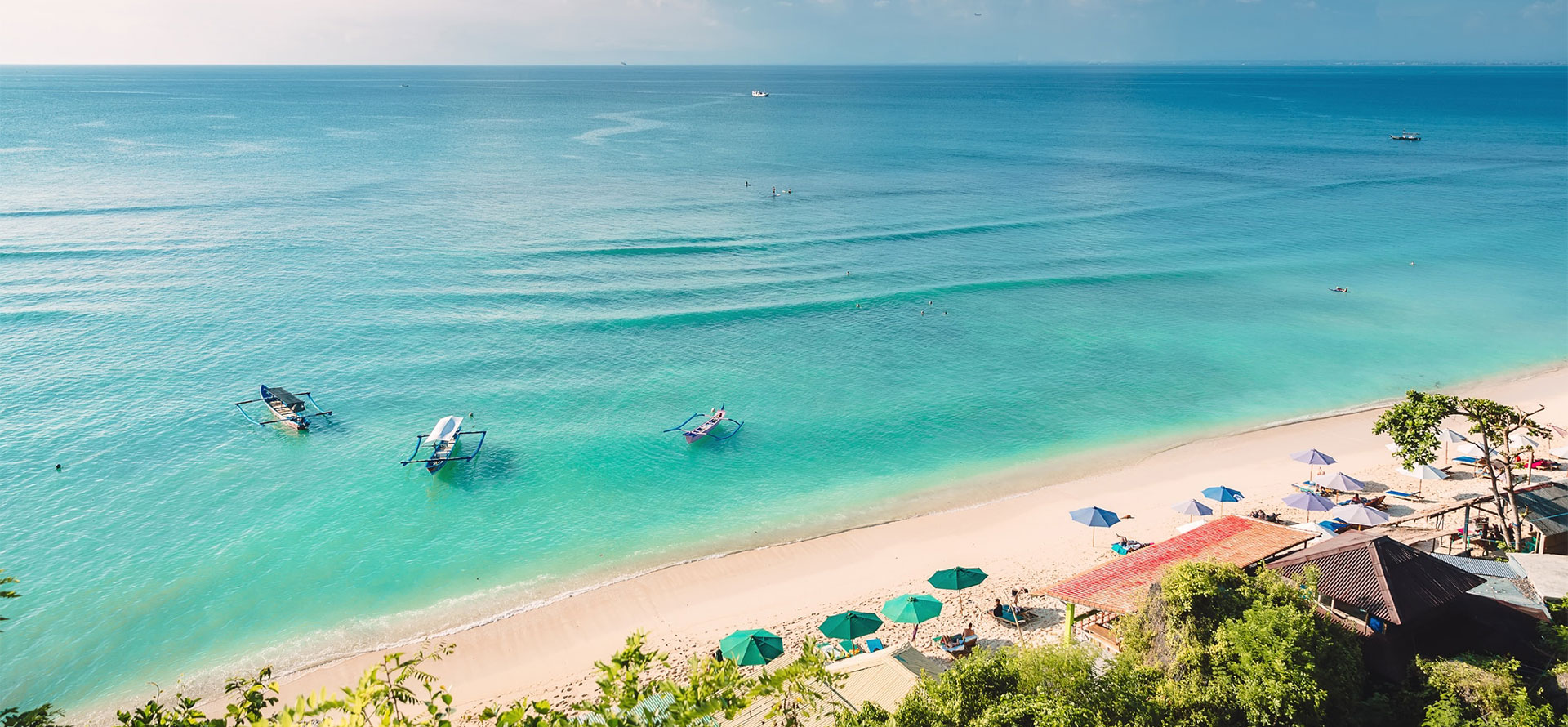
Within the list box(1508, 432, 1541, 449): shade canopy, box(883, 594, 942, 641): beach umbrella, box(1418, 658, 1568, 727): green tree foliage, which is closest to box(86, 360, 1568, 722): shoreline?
box(883, 594, 942, 641): beach umbrella

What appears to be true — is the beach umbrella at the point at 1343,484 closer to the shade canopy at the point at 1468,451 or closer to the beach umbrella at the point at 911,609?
the shade canopy at the point at 1468,451

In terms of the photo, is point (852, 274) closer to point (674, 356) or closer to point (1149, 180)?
point (674, 356)

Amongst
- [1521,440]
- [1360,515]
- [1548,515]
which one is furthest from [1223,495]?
[1521,440]

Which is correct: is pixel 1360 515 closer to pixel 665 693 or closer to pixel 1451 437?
pixel 1451 437

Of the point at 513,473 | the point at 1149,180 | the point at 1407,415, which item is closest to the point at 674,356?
the point at 513,473

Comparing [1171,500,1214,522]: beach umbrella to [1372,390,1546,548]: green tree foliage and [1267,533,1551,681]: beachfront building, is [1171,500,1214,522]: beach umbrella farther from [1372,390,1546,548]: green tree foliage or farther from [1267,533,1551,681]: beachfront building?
[1267,533,1551,681]: beachfront building

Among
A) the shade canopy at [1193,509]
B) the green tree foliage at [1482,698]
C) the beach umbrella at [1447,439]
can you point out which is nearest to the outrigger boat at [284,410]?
the shade canopy at [1193,509]
